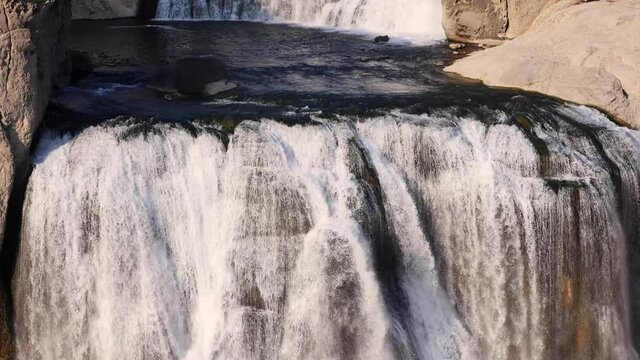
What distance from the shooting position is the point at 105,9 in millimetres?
24125

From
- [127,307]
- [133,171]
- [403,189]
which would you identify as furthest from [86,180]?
[403,189]

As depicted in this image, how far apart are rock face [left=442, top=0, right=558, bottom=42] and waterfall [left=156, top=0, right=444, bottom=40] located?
2.19 ft

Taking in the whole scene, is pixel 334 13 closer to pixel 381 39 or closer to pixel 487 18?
pixel 381 39

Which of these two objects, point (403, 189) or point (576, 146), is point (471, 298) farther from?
point (576, 146)

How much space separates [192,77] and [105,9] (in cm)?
1107

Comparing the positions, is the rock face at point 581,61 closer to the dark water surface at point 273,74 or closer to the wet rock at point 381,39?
the dark water surface at point 273,74

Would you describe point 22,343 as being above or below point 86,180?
below

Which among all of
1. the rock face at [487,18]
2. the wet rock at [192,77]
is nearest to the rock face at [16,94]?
the wet rock at [192,77]

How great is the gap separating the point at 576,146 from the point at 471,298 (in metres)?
2.75

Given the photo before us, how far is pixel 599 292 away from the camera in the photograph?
11.0 meters

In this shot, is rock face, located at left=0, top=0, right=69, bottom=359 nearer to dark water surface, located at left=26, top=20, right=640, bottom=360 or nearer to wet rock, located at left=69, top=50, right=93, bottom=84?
dark water surface, located at left=26, top=20, right=640, bottom=360

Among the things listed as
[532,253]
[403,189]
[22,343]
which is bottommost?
[22,343]

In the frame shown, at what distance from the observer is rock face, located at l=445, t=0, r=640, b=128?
13.3 m

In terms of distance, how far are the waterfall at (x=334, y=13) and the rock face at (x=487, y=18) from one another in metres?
0.67
